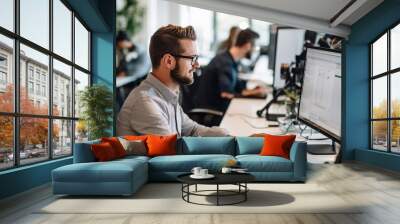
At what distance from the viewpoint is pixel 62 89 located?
7.23m

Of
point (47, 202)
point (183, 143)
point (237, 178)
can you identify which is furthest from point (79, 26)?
point (237, 178)

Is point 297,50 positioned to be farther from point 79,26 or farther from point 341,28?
point 79,26

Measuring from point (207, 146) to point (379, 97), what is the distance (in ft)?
13.8

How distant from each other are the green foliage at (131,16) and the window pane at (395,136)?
17.9 feet

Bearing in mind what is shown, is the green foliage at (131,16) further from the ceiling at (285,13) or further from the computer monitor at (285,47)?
the computer monitor at (285,47)

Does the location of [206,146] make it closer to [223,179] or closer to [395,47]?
[223,179]

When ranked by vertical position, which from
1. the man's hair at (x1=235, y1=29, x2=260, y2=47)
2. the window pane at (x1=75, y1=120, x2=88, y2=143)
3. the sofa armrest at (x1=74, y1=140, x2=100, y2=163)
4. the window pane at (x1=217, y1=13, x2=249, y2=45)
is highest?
the window pane at (x1=217, y1=13, x2=249, y2=45)

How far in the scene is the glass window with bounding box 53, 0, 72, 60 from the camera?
272 inches

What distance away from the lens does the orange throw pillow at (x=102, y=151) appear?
18.8ft

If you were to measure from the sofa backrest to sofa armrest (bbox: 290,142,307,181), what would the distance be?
44.9 inches

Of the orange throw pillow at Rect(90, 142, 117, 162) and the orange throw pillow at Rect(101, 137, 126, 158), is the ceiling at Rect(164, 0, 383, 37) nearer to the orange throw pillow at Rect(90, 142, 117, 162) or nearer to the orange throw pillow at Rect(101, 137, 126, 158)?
the orange throw pillow at Rect(101, 137, 126, 158)

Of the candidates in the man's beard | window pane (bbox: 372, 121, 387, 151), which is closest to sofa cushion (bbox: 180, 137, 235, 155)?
the man's beard

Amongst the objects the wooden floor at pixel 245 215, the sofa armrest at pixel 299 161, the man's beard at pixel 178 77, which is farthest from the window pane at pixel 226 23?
the wooden floor at pixel 245 215

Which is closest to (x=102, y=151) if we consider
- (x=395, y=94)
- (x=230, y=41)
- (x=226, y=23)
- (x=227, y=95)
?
(x=227, y=95)
